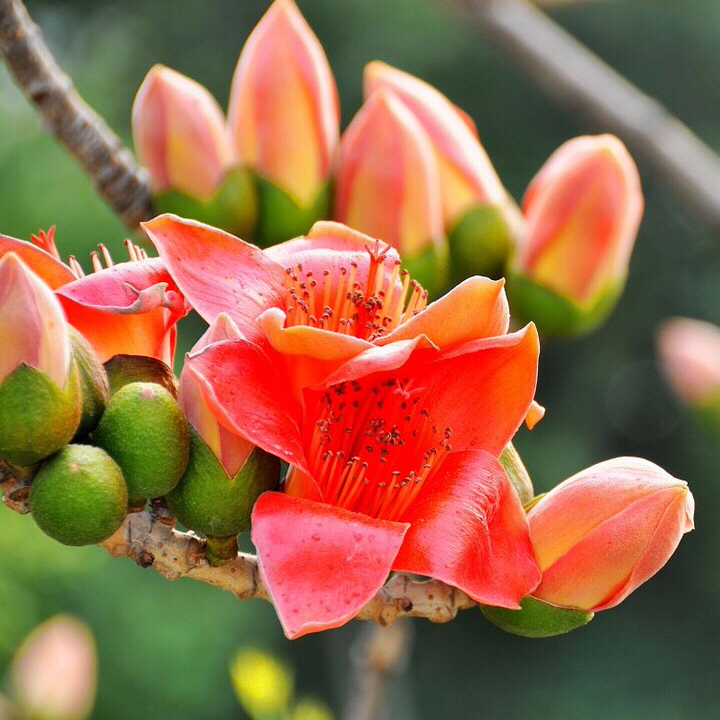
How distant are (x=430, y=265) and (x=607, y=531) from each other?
0.42 m

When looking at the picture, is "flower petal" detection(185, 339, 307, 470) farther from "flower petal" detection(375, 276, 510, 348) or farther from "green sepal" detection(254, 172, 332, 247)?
"green sepal" detection(254, 172, 332, 247)

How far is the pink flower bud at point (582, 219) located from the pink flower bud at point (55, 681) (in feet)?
2.42

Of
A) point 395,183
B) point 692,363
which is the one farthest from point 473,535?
point 692,363

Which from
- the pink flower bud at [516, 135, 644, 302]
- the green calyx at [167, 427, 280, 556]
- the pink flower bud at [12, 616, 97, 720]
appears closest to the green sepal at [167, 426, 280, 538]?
the green calyx at [167, 427, 280, 556]

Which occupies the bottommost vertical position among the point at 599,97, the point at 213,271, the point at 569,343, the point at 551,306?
the point at 569,343

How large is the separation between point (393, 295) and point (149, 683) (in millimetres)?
5323

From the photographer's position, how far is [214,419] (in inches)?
22.1

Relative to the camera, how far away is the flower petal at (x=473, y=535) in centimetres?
53

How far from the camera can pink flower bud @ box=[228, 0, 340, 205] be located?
945 millimetres

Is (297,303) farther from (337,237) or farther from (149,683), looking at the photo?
(149,683)

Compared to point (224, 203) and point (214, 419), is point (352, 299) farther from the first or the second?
point (224, 203)

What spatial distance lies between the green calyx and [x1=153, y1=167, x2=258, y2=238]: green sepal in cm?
43

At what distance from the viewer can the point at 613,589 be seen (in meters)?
0.59

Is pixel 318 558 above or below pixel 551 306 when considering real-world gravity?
above
